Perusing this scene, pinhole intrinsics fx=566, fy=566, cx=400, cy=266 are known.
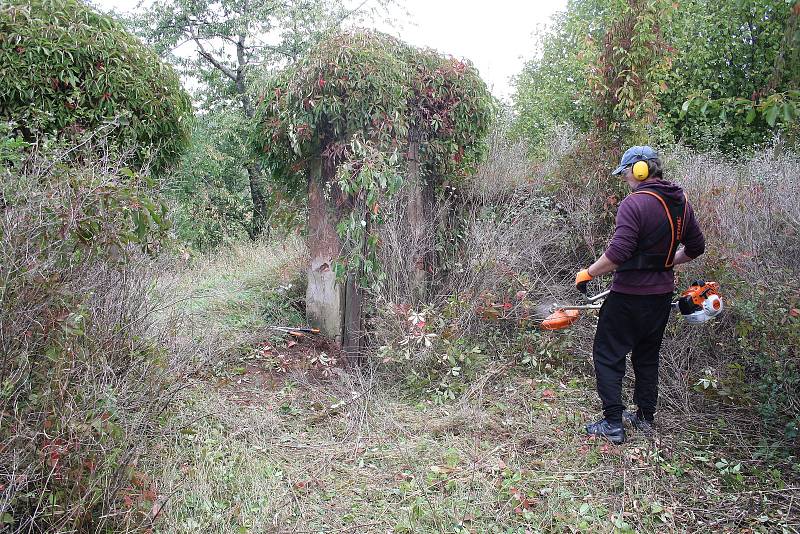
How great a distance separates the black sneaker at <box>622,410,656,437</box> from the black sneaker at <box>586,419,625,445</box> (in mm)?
138

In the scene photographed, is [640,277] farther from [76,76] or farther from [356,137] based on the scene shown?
[76,76]

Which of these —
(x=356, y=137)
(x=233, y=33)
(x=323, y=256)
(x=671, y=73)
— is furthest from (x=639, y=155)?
(x=233, y=33)

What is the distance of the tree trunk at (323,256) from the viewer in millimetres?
5648

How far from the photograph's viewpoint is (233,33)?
14.0 metres

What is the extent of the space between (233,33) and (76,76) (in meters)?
11.2

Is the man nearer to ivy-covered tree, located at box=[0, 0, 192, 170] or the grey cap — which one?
the grey cap

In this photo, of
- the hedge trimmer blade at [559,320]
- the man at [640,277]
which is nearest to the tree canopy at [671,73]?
the man at [640,277]

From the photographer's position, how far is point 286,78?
5406 mm

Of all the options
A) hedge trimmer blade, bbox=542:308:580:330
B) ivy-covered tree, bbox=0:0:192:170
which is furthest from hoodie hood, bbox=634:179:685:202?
ivy-covered tree, bbox=0:0:192:170

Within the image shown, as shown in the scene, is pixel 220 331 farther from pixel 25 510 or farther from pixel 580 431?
pixel 580 431

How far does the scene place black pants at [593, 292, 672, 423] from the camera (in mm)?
→ 3633

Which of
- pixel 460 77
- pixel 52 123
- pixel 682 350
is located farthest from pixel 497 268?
pixel 52 123

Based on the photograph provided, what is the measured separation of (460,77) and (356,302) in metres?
2.55

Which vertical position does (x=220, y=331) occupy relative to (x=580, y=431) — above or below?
above
